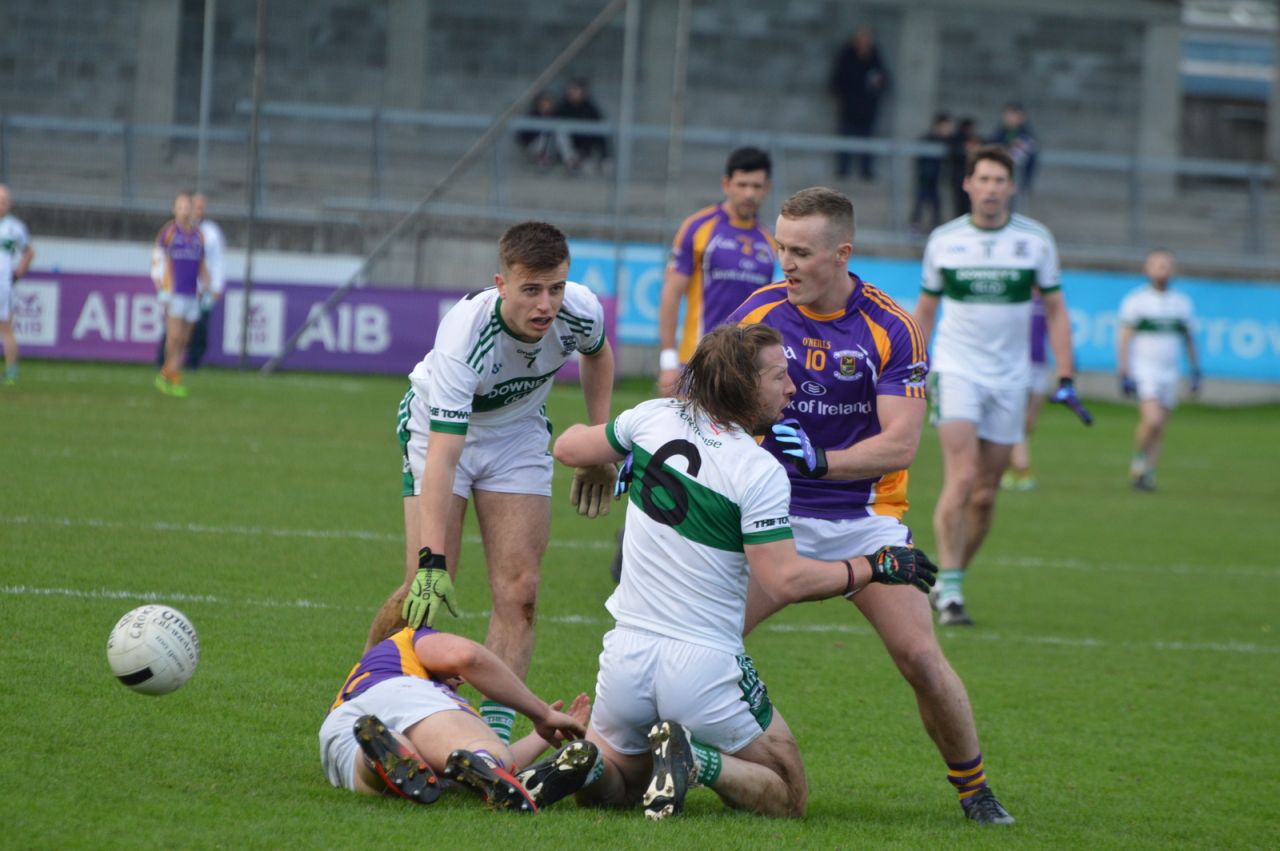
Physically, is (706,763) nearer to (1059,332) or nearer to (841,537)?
(841,537)

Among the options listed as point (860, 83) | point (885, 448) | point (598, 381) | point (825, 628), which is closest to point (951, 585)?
point (825, 628)

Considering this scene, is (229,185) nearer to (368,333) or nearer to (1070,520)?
(368,333)

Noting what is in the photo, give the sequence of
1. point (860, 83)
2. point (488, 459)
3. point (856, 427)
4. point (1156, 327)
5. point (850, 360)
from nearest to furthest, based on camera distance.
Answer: point (850, 360)
point (856, 427)
point (488, 459)
point (1156, 327)
point (860, 83)

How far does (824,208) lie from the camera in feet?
18.7

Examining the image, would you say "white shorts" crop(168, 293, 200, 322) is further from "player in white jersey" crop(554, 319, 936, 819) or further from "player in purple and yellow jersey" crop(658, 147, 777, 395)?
"player in white jersey" crop(554, 319, 936, 819)

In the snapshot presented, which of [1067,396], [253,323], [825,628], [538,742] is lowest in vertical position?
[825,628]

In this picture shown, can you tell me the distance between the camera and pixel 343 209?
982 inches

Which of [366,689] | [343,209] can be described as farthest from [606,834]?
[343,209]

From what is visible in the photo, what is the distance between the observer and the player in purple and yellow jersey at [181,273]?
1966 centimetres

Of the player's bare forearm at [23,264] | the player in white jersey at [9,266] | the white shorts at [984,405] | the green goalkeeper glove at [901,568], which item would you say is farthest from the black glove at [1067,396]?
the player's bare forearm at [23,264]

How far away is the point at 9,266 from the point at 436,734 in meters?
16.4

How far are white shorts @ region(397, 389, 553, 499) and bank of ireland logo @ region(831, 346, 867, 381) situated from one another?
1.38 meters

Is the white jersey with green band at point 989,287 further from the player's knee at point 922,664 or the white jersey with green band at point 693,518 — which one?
the white jersey with green band at point 693,518

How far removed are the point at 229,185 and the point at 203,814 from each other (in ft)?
71.1
